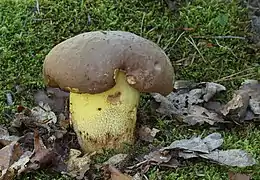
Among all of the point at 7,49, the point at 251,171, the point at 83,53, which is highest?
the point at 83,53

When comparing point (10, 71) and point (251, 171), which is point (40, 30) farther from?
point (251, 171)

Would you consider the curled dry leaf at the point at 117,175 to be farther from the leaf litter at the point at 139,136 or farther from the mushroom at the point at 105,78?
the mushroom at the point at 105,78

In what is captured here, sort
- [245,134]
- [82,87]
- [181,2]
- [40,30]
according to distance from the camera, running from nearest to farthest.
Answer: [82,87], [245,134], [40,30], [181,2]

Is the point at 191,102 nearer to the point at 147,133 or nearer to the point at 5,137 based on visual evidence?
the point at 147,133

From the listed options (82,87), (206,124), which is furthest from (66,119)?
(206,124)

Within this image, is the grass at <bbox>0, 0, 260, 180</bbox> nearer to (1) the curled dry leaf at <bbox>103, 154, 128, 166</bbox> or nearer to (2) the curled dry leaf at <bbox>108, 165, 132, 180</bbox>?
(1) the curled dry leaf at <bbox>103, 154, 128, 166</bbox>

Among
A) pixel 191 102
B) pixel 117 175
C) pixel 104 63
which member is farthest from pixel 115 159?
pixel 191 102

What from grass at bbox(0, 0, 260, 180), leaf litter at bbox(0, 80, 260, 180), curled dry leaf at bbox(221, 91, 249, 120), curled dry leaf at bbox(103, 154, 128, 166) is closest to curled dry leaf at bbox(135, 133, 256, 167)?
leaf litter at bbox(0, 80, 260, 180)
